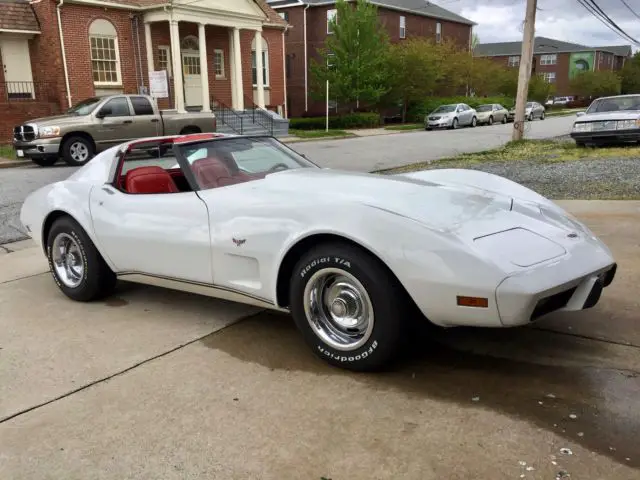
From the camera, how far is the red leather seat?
4.50m

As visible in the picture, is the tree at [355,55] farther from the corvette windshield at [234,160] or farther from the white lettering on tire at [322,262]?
the white lettering on tire at [322,262]

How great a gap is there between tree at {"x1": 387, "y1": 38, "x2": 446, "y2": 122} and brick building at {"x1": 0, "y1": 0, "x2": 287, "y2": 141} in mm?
11769

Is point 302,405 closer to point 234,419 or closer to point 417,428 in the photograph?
point 234,419

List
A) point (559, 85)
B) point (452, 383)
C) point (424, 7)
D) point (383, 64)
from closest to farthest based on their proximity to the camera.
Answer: point (452, 383) → point (383, 64) → point (424, 7) → point (559, 85)

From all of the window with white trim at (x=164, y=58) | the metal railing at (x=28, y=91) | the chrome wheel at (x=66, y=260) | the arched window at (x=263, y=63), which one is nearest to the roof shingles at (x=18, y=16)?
the metal railing at (x=28, y=91)

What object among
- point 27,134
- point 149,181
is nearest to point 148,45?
point 27,134

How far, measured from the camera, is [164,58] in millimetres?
26188

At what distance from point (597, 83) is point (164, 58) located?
58.3 metres

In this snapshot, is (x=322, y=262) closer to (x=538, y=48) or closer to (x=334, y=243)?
(x=334, y=243)

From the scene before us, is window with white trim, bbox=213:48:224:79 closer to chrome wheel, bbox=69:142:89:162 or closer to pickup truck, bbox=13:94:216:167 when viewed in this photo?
pickup truck, bbox=13:94:216:167

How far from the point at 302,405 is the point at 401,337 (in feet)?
2.01

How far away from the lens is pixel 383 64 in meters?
37.0

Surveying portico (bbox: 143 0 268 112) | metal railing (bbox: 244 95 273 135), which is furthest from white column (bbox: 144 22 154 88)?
metal railing (bbox: 244 95 273 135)

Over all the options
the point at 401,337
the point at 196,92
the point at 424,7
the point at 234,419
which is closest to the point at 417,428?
the point at 401,337
